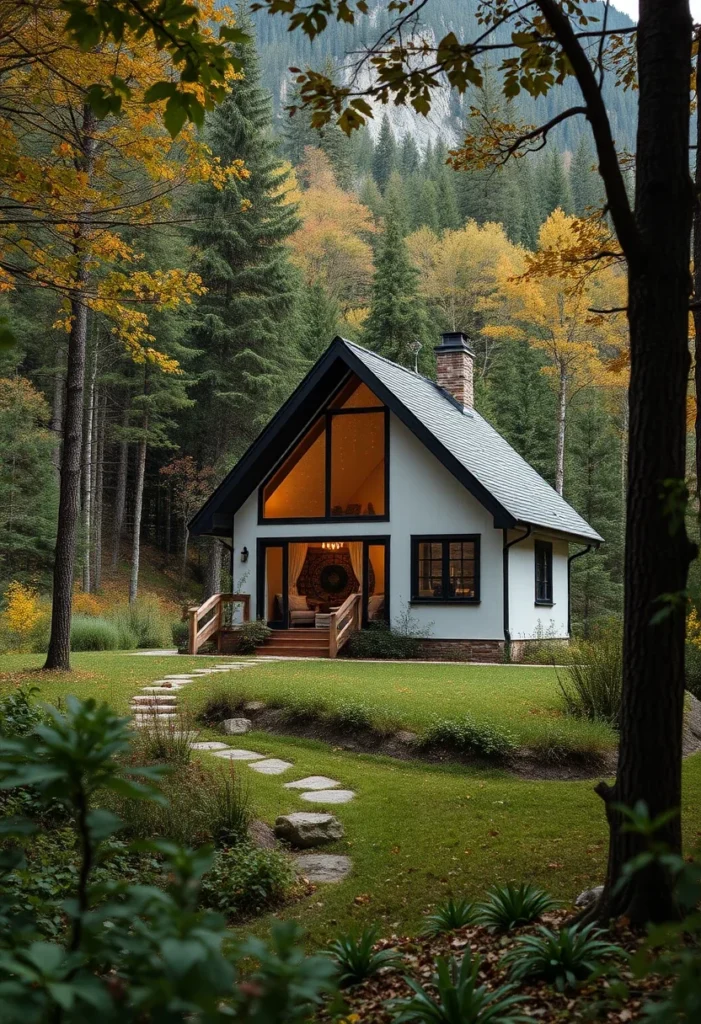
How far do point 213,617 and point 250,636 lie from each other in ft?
2.86

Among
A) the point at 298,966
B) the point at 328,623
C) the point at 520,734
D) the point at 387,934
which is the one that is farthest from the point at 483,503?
the point at 298,966

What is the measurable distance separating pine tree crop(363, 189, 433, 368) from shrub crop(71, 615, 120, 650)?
18.0m

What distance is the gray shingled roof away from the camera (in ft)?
57.2

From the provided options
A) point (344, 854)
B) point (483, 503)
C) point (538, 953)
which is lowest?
point (344, 854)

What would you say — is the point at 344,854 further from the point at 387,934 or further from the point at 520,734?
the point at 520,734

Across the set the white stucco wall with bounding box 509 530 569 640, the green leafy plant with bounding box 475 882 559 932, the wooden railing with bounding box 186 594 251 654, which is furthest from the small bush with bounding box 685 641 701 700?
the wooden railing with bounding box 186 594 251 654

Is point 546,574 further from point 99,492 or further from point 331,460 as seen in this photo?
point 99,492

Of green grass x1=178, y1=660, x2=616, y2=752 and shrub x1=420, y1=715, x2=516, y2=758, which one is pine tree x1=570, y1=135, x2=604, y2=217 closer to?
green grass x1=178, y1=660, x2=616, y2=752

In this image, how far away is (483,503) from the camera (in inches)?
657

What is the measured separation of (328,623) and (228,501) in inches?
121

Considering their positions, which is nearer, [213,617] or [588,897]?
[588,897]

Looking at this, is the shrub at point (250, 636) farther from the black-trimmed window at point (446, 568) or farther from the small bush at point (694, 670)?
the small bush at point (694, 670)

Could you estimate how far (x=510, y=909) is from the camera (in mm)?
4164

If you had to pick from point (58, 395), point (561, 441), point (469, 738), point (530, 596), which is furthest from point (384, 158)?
point (469, 738)
